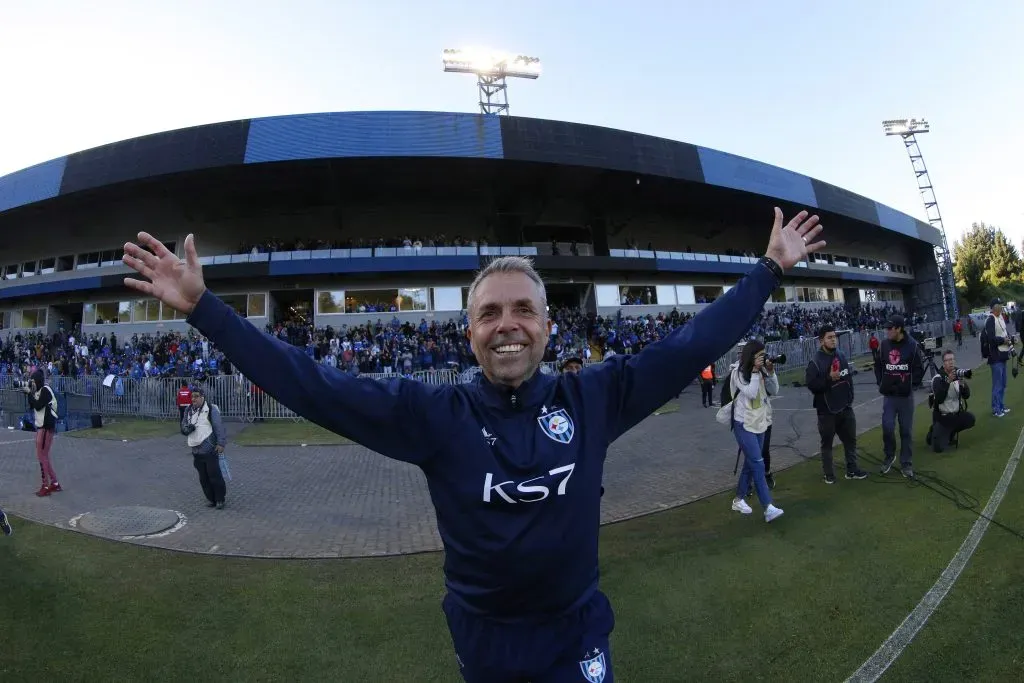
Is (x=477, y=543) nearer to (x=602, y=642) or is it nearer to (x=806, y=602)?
(x=602, y=642)

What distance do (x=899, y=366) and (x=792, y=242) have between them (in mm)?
5826

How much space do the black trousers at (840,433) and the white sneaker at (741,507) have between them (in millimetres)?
1549

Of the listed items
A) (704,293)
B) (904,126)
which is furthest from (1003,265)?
(704,293)

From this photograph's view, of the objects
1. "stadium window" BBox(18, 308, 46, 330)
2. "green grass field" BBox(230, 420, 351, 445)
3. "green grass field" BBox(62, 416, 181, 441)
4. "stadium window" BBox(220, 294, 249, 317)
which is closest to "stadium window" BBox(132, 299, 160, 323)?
"stadium window" BBox(220, 294, 249, 317)

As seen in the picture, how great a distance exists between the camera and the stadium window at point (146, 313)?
90.4 ft

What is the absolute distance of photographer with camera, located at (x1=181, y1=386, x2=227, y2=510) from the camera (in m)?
6.84

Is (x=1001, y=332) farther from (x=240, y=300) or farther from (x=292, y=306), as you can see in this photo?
(x=240, y=300)

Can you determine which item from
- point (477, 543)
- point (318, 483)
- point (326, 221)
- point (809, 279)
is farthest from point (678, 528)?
point (809, 279)

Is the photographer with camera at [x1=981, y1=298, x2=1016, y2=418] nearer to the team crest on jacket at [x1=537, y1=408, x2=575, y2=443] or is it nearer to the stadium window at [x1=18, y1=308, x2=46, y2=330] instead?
the team crest on jacket at [x1=537, y1=408, x2=575, y2=443]

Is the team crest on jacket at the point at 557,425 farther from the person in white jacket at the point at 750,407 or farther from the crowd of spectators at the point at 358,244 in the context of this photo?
the crowd of spectators at the point at 358,244

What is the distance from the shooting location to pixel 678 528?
17.7ft

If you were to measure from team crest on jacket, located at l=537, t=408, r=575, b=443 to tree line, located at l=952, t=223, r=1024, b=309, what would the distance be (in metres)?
73.6

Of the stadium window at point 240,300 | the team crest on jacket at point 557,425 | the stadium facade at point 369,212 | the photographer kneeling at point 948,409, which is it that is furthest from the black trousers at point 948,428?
the stadium window at point 240,300

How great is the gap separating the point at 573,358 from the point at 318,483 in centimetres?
494
